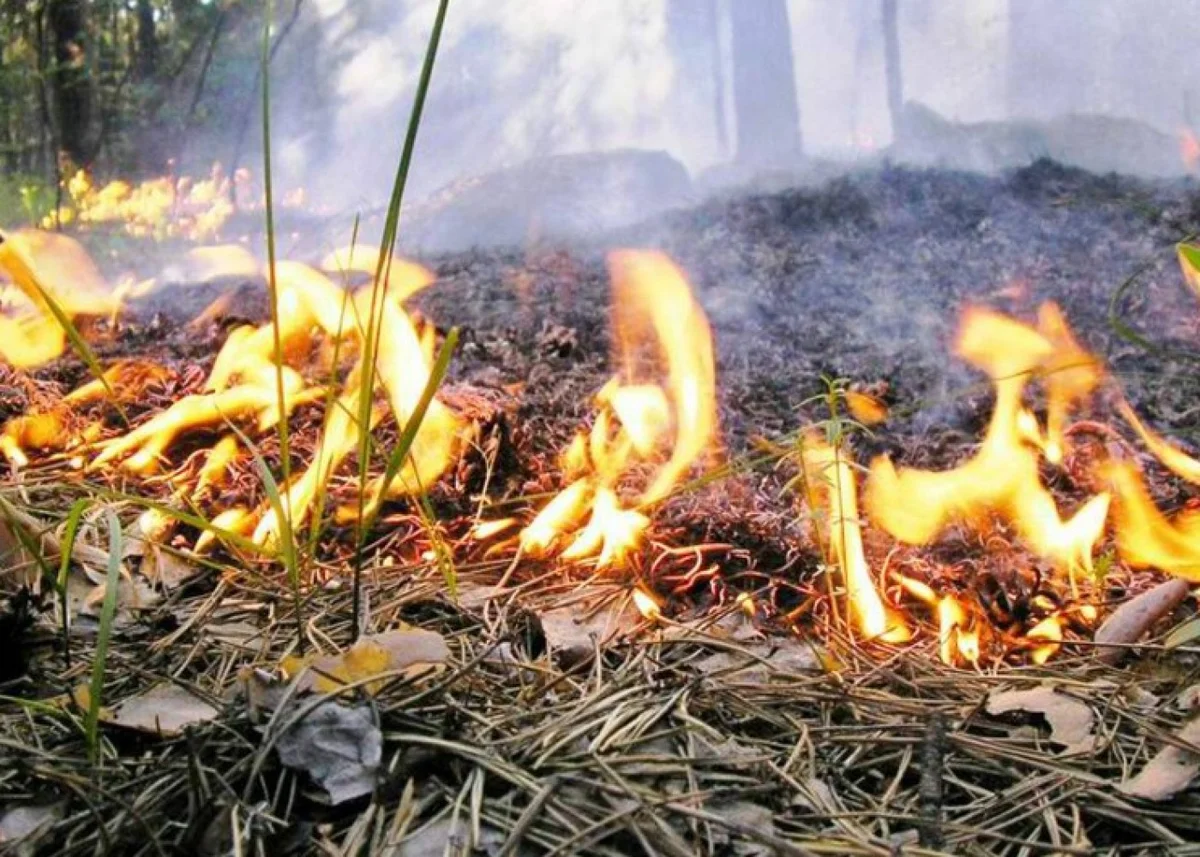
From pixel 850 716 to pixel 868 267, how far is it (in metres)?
2.33

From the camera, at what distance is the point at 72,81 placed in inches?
196

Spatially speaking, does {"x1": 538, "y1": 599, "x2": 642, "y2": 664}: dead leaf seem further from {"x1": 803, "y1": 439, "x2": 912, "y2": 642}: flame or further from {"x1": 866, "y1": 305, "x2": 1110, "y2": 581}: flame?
{"x1": 866, "y1": 305, "x2": 1110, "y2": 581}: flame

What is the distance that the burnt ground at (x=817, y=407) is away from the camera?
93 cm

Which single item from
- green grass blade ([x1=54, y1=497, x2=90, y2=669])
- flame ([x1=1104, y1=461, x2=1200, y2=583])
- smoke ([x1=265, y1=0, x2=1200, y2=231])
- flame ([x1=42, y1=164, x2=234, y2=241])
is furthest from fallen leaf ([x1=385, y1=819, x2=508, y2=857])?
flame ([x1=42, y1=164, x2=234, y2=241])

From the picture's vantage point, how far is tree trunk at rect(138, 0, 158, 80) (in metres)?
5.01

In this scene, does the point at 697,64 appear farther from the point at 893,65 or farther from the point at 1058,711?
the point at 1058,711

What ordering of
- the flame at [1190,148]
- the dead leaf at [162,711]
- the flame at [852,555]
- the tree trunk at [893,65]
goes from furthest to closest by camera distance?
1. the tree trunk at [893,65]
2. the flame at [1190,148]
3. the flame at [852,555]
4. the dead leaf at [162,711]

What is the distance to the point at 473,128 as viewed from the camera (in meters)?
4.55

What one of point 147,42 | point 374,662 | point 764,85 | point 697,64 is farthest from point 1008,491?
point 147,42

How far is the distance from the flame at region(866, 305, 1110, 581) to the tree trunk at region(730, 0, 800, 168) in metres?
2.33

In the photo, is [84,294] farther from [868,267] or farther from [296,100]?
[868,267]

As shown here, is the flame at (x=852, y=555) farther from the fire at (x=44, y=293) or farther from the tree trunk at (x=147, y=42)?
the tree trunk at (x=147, y=42)

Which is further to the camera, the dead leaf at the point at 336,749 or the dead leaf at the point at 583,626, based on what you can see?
the dead leaf at the point at 583,626

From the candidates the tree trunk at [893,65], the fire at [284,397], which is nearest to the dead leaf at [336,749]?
the fire at [284,397]
